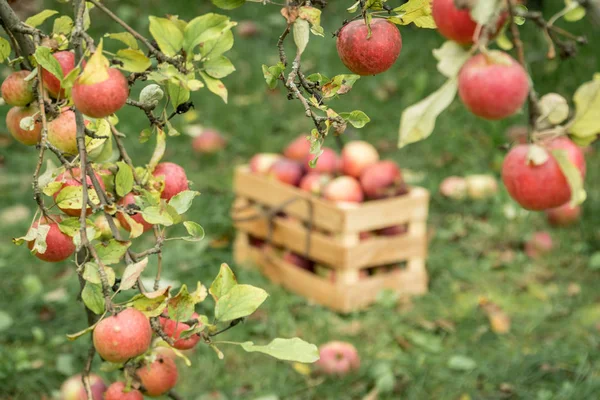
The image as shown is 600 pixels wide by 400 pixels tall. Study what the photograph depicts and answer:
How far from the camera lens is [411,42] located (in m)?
4.34

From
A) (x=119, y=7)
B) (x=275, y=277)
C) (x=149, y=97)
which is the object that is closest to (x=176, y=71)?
(x=149, y=97)

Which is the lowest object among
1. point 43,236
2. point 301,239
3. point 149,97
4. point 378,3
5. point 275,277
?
point 275,277

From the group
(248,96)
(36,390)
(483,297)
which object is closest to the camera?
(36,390)

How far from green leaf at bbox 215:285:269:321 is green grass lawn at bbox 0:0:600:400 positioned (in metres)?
1.05

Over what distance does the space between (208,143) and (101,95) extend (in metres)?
2.84

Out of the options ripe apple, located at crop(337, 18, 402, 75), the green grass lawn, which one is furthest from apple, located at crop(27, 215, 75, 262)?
the green grass lawn

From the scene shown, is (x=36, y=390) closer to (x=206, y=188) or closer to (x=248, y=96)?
(x=206, y=188)

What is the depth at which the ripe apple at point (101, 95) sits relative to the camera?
0.76m

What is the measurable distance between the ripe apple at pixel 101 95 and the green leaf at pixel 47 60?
0.10 metres

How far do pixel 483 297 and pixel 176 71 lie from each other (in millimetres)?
1929

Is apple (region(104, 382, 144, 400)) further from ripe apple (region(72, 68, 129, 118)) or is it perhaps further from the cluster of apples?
ripe apple (region(72, 68, 129, 118))

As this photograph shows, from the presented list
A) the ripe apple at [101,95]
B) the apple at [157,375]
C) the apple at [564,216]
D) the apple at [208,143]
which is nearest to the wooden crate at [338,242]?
the apple at [564,216]

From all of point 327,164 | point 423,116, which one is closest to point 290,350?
point 423,116

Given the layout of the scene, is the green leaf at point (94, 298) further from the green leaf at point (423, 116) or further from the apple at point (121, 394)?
the green leaf at point (423, 116)
